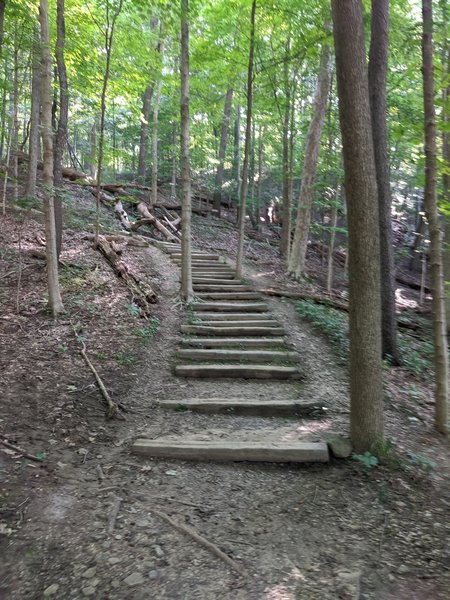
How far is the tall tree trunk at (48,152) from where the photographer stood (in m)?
6.42

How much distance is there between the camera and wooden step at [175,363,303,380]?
6441 millimetres

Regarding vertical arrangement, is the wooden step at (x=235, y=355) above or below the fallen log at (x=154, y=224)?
below

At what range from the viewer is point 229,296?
9695 mm

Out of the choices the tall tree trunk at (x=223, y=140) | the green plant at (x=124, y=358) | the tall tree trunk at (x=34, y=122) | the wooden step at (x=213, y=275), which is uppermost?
the tall tree trunk at (x=223, y=140)

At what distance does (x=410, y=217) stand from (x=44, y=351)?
3283cm

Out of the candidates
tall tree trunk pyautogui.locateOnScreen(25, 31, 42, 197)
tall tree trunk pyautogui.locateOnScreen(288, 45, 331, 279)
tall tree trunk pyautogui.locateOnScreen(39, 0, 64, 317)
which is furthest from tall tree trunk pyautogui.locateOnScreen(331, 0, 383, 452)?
tall tree trunk pyautogui.locateOnScreen(25, 31, 42, 197)

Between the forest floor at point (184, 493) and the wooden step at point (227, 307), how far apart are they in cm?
210

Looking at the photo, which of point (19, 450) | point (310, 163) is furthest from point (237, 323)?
point (310, 163)

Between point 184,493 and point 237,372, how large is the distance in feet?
9.03

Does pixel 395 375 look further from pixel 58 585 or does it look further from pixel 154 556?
pixel 58 585

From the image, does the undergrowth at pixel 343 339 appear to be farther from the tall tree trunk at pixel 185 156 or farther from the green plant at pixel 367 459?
the green plant at pixel 367 459

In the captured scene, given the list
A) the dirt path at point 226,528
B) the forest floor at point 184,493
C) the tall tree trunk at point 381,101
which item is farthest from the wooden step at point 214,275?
the dirt path at point 226,528

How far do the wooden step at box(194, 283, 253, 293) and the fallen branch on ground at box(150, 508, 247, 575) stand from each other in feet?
21.8

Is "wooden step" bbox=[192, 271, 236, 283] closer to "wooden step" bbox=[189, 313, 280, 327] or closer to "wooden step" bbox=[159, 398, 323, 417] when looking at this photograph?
"wooden step" bbox=[189, 313, 280, 327]
